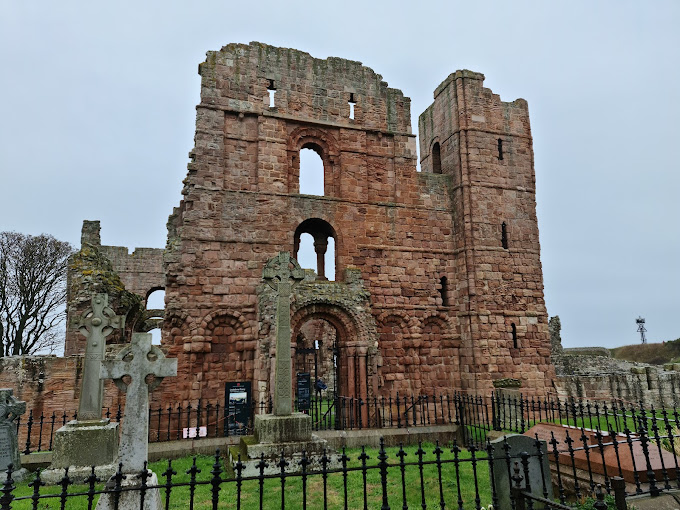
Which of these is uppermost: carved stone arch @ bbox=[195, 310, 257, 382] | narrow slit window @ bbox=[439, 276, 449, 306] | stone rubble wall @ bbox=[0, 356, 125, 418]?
narrow slit window @ bbox=[439, 276, 449, 306]

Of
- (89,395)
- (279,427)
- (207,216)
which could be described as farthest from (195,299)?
(279,427)

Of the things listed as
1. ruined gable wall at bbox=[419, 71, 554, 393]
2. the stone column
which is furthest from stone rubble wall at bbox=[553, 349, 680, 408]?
the stone column

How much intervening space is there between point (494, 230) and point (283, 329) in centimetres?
1160

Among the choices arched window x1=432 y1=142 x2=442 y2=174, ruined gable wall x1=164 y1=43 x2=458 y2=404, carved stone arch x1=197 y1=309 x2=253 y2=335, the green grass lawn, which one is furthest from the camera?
arched window x1=432 y1=142 x2=442 y2=174

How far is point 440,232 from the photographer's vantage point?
709 inches

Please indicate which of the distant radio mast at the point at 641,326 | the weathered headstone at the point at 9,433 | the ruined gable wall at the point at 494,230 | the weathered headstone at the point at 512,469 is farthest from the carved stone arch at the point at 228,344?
the distant radio mast at the point at 641,326

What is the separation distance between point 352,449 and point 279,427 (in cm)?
303

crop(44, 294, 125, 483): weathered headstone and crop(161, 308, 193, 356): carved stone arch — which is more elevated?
crop(161, 308, 193, 356): carved stone arch

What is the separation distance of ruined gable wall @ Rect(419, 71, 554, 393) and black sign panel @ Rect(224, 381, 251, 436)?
785cm

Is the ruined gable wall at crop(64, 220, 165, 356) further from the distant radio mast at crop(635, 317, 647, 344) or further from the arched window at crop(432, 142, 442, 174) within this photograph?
the distant radio mast at crop(635, 317, 647, 344)

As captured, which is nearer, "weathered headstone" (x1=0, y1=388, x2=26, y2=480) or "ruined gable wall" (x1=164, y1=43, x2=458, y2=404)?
"weathered headstone" (x1=0, y1=388, x2=26, y2=480)

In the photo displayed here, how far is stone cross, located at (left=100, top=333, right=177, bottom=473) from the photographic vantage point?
5.41 m

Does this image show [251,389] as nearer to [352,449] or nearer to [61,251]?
[352,449]

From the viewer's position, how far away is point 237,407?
1381 cm
